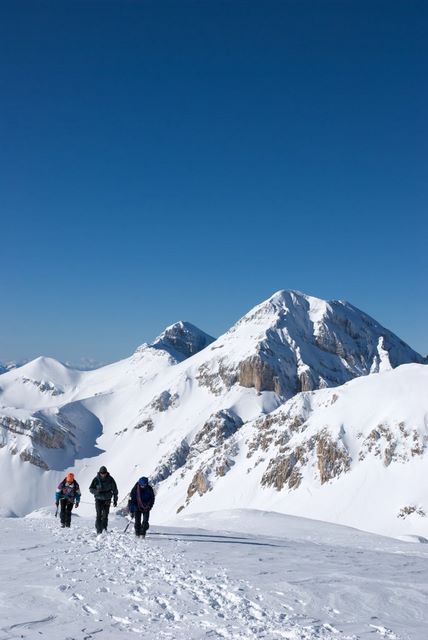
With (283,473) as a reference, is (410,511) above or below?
below

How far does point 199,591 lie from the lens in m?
11.3

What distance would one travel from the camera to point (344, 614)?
10289 millimetres

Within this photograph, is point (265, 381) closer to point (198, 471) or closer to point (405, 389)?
point (198, 471)

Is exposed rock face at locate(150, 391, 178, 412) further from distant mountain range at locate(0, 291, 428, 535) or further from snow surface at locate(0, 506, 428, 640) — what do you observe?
snow surface at locate(0, 506, 428, 640)

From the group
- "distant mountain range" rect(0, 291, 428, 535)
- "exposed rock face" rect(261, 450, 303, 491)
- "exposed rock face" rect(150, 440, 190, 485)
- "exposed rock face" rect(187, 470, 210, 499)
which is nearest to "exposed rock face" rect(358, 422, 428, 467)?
"distant mountain range" rect(0, 291, 428, 535)

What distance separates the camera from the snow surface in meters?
9.14

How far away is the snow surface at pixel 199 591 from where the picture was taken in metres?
9.14

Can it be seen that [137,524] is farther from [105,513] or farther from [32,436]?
[32,436]

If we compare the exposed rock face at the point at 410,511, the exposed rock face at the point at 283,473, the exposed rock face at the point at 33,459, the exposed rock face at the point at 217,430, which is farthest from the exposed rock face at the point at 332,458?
the exposed rock face at the point at 33,459

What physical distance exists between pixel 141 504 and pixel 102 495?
1.52 meters

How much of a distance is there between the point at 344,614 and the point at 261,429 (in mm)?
116929

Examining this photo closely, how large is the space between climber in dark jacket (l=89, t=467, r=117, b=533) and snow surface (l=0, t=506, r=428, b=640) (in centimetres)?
113

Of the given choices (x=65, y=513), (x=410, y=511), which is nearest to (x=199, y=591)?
(x=65, y=513)

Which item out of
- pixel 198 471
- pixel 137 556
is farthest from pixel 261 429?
pixel 137 556
